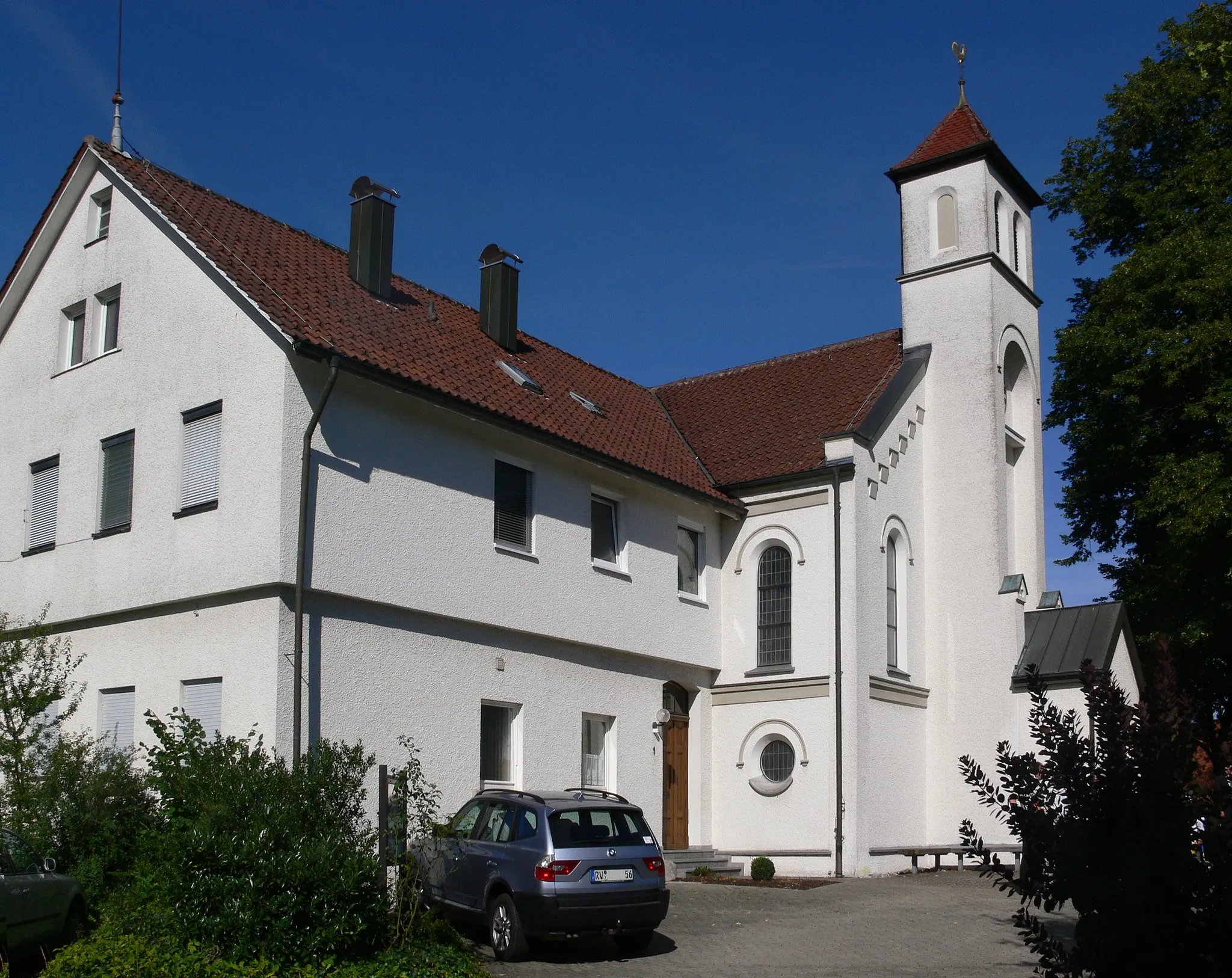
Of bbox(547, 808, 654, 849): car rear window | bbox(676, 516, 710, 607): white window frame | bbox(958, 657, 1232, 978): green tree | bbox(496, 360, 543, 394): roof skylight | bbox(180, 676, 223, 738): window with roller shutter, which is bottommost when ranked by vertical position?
bbox(547, 808, 654, 849): car rear window

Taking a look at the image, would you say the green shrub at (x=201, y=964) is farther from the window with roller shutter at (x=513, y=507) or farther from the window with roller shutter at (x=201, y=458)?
the window with roller shutter at (x=513, y=507)

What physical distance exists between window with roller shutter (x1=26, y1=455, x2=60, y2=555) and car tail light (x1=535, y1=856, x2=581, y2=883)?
34.5 feet

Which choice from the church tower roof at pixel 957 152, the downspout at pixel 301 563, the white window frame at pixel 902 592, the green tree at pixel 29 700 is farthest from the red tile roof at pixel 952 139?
the green tree at pixel 29 700

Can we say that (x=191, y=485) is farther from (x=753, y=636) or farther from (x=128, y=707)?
(x=753, y=636)

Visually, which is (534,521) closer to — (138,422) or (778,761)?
(138,422)

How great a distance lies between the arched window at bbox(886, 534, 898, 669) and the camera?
24156 mm

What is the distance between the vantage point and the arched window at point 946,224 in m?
26.5

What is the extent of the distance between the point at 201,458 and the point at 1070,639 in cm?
1564

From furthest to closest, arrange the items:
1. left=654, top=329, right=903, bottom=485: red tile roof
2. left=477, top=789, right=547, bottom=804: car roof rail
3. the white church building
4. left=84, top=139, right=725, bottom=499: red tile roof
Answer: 1. left=654, top=329, right=903, bottom=485: red tile roof
2. left=84, top=139, right=725, bottom=499: red tile roof
3. the white church building
4. left=477, top=789, right=547, bottom=804: car roof rail

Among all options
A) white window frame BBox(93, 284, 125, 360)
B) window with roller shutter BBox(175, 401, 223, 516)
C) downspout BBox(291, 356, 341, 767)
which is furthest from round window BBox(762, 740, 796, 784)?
white window frame BBox(93, 284, 125, 360)

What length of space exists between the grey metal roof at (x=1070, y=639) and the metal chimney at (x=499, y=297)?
11060 millimetres

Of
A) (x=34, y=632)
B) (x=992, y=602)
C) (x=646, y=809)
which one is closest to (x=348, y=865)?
(x=34, y=632)

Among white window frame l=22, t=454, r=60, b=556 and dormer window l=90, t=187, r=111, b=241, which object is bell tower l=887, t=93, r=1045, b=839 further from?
white window frame l=22, t=454, r=60, b=556

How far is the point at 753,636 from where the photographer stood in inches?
943
